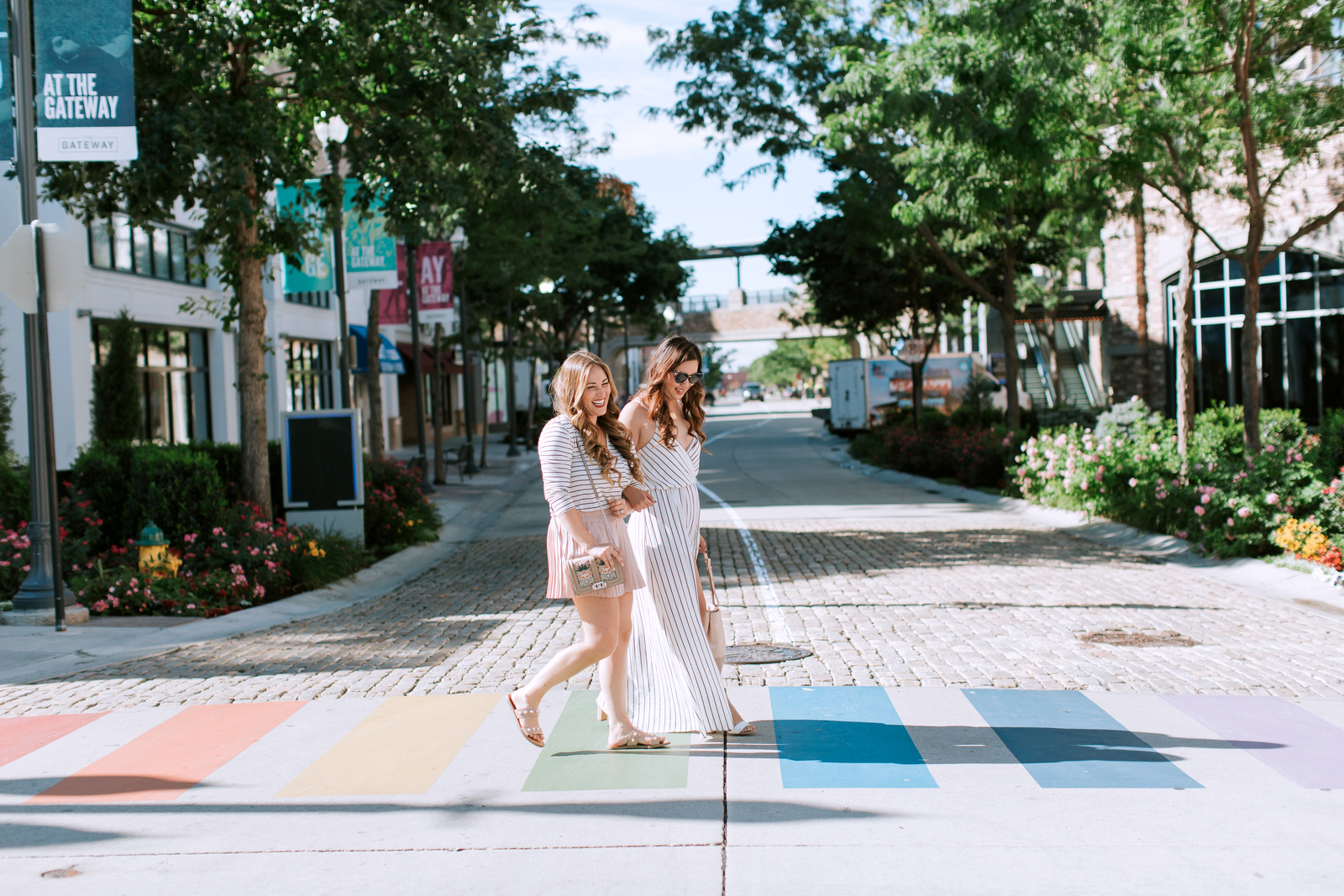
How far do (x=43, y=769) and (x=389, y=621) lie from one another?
411cm

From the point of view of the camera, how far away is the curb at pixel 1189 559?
30.9 feet

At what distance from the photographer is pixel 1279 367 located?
2627 cm

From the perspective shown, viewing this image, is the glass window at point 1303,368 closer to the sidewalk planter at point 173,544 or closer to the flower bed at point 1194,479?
the flower bed at point 1194,479

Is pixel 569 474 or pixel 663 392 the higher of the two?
pixel 663 392

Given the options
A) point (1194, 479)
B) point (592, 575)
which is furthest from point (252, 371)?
point (1194, 479)

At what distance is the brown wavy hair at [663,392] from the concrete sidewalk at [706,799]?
1.48m

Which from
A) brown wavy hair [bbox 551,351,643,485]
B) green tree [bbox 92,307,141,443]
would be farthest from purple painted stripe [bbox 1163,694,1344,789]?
green tree [bbox 92,307,141,443]

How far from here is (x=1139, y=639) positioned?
25.8 ft

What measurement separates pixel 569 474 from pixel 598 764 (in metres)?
1.28

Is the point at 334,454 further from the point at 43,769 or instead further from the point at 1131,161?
the point at 1131,161

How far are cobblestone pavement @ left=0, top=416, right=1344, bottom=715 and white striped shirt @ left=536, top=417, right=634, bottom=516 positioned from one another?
198cm

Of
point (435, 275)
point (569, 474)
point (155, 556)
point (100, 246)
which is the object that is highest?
point (100, 246)

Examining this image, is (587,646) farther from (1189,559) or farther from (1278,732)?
(1189,559)

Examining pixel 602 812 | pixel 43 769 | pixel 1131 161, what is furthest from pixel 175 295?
pixel 602 812
